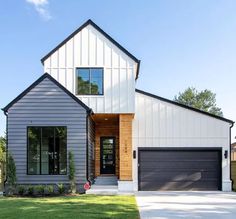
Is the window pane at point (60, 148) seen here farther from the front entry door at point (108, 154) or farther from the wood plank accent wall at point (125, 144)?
the front entry door at point (108, 154)

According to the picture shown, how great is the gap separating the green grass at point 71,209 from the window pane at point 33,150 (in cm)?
349

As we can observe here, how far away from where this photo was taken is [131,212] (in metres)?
11.5

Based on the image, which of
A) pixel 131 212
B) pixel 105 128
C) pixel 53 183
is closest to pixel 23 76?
pixel 105 128

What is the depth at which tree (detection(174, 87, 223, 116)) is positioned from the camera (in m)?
57.7

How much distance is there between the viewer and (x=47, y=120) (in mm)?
17500

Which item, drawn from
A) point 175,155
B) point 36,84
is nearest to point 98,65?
point 36,84

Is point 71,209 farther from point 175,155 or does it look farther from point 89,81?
point 175,155

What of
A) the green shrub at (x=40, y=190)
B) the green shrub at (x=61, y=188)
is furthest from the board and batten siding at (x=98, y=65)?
the green shrub at (x=40, y=190)

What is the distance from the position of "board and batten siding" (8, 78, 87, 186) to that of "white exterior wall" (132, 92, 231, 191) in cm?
367

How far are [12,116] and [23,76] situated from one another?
9547 millimetres

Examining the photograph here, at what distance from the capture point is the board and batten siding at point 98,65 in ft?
61.6

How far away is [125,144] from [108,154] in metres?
3.07

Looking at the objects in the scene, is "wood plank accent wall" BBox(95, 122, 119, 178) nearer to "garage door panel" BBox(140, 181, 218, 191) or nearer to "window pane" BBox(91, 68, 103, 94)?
"garage door panel" BBox(140, 181, 218, 191)

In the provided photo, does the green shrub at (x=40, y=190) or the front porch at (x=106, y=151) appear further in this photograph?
the front porch at (x=106, y=151)
